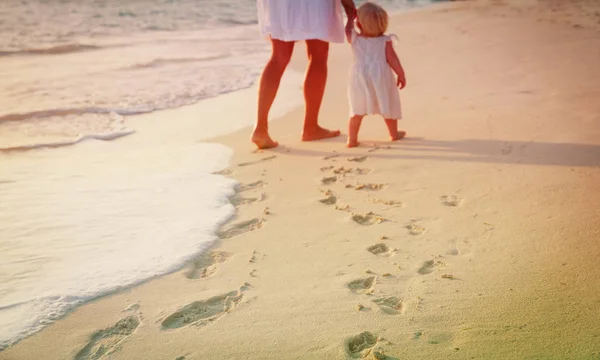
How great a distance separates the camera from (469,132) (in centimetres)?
425

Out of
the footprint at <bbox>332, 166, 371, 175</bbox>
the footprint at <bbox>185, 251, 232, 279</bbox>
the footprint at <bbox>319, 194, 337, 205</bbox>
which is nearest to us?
the footprint at <bbox>185, 251, 232, 279</bbox>

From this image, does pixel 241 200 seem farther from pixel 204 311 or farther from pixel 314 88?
pixel 314 88

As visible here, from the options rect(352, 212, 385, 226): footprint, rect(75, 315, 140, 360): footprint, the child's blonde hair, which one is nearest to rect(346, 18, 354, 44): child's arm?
the child's blonde hair

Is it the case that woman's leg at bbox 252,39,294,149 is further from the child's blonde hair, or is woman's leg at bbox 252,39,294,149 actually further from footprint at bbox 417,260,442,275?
footprint at bbox 417,260,442,275

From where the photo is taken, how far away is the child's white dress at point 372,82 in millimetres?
4133

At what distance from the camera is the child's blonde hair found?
4.04m

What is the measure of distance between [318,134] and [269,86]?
0.46m

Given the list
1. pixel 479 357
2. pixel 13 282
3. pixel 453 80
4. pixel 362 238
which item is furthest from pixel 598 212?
pixel 453 80

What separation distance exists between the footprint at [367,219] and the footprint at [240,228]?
409 mm

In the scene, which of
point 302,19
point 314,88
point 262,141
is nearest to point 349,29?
point 302,19

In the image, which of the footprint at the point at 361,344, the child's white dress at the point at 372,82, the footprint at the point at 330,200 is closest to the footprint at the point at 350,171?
the footprint at the point at 330,200

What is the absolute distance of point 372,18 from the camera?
→ 405 centimetres

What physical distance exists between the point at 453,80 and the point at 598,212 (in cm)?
317

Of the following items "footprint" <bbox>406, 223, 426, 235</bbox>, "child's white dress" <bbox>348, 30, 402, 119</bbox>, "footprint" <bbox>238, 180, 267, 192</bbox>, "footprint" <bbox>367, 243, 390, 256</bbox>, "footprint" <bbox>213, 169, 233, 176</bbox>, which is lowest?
"footprint" <bbox>238, 180, 267, 192</bbox>
